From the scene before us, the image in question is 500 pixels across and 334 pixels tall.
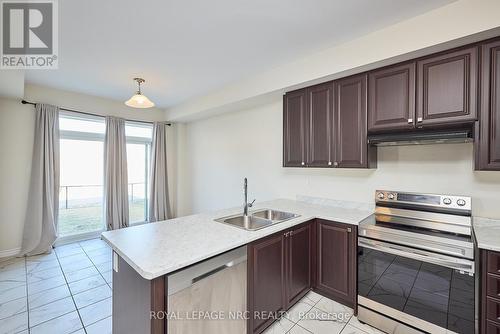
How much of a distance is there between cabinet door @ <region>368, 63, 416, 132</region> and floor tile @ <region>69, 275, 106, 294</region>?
3461 millimetres

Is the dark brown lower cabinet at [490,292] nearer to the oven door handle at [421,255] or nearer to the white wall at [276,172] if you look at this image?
the oven door handle at [421,255]

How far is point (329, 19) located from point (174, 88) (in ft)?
8.45

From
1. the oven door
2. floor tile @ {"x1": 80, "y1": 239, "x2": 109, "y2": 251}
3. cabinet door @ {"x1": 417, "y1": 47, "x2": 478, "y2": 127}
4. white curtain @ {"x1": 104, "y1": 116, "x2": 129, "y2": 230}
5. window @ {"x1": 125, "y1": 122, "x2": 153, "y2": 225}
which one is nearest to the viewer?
the oven door

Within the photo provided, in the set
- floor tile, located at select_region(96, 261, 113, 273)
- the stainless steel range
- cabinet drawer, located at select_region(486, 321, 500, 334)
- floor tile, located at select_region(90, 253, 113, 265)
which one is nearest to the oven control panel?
the stainless steel range

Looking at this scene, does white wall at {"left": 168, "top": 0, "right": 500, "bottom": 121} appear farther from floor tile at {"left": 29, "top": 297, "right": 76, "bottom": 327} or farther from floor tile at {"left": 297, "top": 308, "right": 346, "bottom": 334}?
floor tile at {"left": 29, "top": 297, "right": 76, "bottom": 327}

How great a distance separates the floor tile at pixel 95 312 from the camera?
2014 mm

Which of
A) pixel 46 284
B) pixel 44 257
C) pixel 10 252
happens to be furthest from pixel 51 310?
pixel 10 252

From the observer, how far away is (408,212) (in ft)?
7.00

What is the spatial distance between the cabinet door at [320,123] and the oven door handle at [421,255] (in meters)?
0.91

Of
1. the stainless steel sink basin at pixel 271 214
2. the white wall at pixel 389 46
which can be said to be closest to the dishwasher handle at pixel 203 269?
the stainless steel sink basin at pixel 271 214

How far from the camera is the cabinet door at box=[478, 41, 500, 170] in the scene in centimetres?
159

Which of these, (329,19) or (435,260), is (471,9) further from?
(435,260)

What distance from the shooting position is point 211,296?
140cm

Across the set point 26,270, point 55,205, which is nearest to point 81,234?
point 55,205
